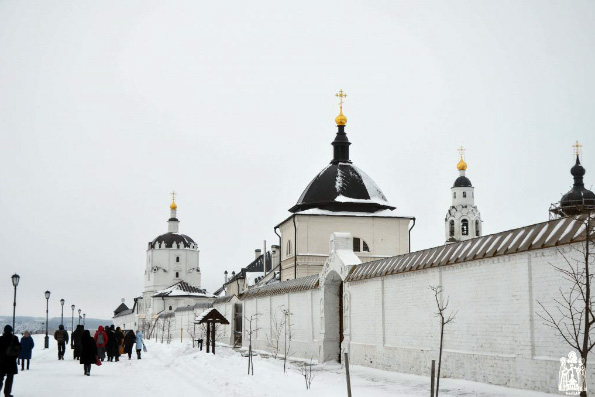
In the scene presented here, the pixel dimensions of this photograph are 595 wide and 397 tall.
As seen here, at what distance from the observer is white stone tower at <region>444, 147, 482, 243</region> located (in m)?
77.5

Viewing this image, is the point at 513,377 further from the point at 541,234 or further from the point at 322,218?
the point at 322,218

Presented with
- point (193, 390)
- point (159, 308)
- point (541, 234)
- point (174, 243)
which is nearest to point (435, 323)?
point (541, 234)

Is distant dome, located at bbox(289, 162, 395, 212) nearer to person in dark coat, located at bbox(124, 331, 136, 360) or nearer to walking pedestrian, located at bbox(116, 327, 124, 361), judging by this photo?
person in dark coat, located at bbox(124, 331, 136, 360)

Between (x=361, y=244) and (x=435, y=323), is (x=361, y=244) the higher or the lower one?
the higher one

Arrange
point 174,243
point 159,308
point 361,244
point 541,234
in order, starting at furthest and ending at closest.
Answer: point 174,243 < point 159,308 < point 361,244 < point 541,234

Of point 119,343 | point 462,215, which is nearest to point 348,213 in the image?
point 119,343

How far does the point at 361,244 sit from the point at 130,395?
24.5 meters

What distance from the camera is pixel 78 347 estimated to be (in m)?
23.9

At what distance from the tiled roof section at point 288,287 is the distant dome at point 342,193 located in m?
6.72

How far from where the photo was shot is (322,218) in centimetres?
3822

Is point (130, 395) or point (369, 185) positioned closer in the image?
point (130, 395)

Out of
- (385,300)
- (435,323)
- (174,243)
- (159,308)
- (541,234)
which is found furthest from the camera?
(174,243)

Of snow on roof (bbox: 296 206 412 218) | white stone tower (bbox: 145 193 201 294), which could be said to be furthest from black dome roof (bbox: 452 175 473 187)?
snow on roof (bbox: 296 206 412 218)

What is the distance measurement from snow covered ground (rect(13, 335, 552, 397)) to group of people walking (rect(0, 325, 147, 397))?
0.56m
